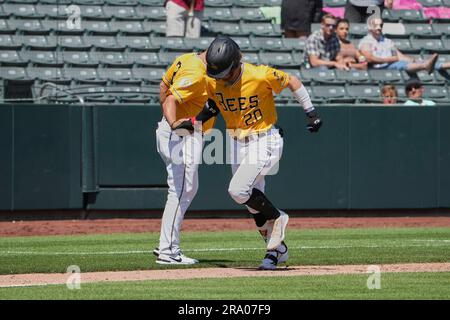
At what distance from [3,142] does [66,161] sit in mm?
993

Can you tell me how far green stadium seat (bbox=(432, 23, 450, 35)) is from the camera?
21372mm

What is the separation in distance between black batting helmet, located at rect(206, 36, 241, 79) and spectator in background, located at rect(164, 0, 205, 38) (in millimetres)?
9675

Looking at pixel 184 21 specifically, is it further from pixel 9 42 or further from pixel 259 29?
pixel 9 42

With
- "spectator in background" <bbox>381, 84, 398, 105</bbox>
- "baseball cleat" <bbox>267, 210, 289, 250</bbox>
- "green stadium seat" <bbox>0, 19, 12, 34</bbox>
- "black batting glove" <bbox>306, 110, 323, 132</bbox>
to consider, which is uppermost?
"green stadium seat" <bbox>0, 19, 12, 34</bbox>

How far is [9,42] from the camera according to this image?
18.5 meters

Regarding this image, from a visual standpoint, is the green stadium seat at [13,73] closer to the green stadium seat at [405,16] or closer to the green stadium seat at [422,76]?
the green stadium seat at [422,76]

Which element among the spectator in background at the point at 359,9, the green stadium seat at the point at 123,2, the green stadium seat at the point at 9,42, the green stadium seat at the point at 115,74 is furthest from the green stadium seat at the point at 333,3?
the green stadium seat at the point at 9,42

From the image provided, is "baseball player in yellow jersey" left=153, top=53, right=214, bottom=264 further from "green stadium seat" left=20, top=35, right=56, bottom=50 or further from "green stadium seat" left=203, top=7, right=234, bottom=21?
"green stadium seat" left=203, top=7, right=234, bottom=21

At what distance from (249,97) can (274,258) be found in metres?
1.52

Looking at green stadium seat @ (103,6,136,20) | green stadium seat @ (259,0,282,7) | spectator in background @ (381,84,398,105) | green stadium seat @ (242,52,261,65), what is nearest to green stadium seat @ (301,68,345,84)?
green stadium seat @ (242,52,261,65)

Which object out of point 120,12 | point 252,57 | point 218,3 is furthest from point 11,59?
point 218,3

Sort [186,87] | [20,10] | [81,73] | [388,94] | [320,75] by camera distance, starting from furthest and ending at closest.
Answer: [20,10] < [320,75] < [81,73] < [388,94] < [186,87]

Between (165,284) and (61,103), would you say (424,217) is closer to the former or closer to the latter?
(61,103)

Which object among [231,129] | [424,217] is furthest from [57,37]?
[231,129]
